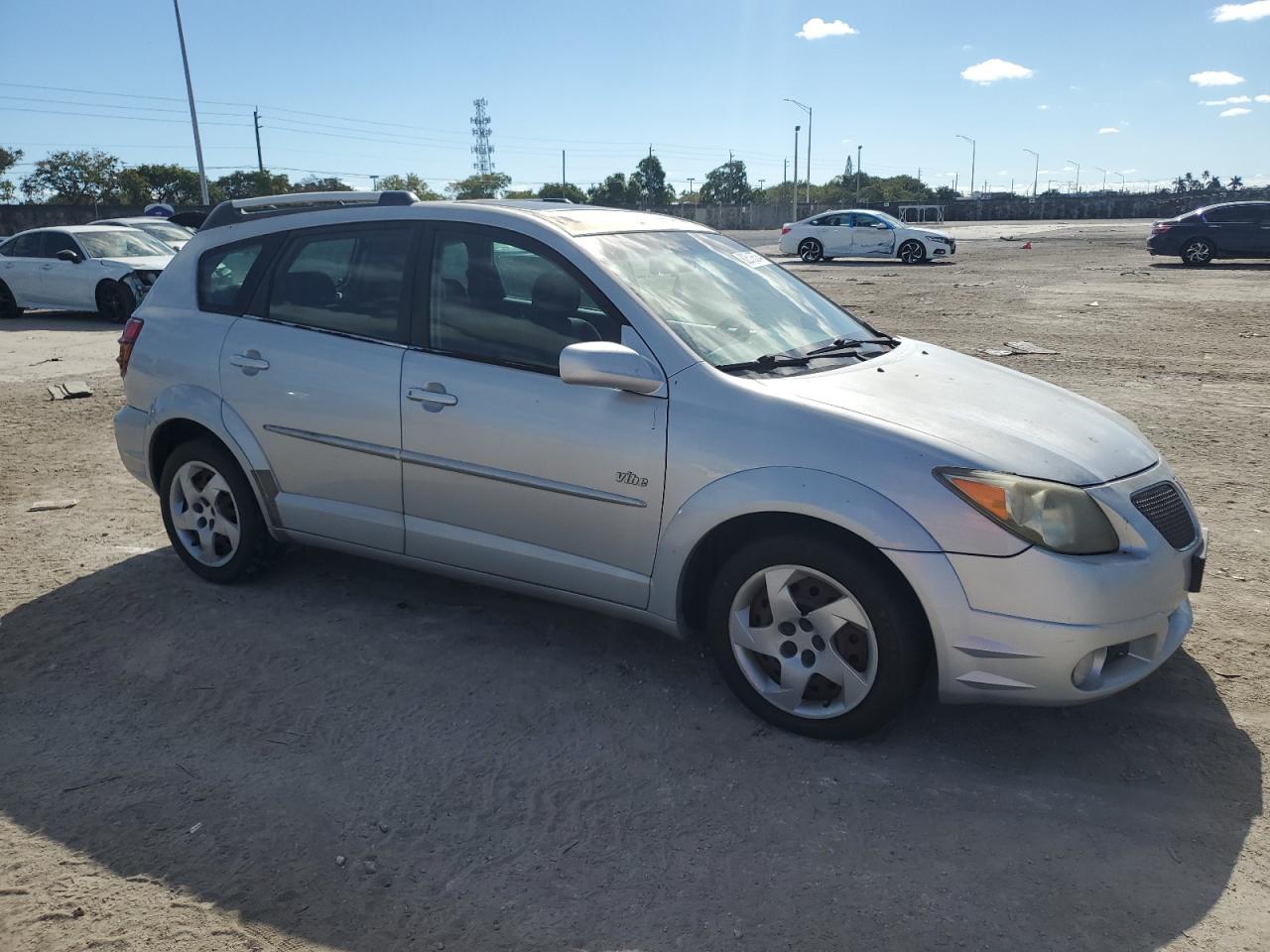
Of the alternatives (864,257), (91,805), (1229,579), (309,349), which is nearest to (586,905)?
(91,805)

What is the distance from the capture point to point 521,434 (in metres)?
3.87

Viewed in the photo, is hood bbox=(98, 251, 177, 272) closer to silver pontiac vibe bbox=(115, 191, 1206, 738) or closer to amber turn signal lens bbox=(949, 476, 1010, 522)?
silver pontiac vibe bbox=(115, 191, 1206, 738)

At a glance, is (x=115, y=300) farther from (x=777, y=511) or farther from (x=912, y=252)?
(x=912, y=252)

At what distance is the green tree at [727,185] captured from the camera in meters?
150

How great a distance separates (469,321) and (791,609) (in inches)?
69.5

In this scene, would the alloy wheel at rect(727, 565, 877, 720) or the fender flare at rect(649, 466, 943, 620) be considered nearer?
the fender flare at rect(649, 466, 943, 620)

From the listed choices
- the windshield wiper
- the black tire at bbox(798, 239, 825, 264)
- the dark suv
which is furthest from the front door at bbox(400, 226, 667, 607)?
the black tire at bbox(798, 239, 825, 264)

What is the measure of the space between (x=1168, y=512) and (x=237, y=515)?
3.97 meters

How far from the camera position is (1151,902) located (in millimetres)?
2707

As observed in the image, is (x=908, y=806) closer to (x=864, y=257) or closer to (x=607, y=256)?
(x=607, y=256)

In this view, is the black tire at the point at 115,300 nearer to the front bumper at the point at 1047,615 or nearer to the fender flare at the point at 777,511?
the fender flare at the point at 777,511

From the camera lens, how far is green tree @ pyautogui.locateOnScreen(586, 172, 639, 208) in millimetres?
98500

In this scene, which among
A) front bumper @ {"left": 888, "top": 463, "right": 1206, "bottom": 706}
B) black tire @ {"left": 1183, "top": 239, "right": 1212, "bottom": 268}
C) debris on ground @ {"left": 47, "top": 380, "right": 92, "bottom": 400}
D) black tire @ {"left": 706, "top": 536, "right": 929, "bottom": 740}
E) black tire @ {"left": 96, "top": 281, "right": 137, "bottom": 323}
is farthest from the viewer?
black tire @ {"left": 1183, "top": 239, "right": 1212, "bottom": 268}

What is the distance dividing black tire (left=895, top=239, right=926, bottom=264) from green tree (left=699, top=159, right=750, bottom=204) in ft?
407
